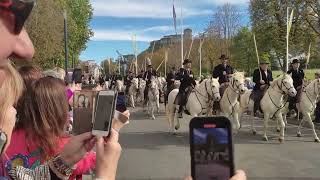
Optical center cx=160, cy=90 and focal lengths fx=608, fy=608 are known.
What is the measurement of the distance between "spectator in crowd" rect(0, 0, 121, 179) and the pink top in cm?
32

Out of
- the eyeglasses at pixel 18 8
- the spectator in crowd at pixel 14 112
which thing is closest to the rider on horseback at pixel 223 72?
the spectator in crowd at pixel 14 112

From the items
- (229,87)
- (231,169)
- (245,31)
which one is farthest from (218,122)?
(245,31)

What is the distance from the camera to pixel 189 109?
17.8 metres

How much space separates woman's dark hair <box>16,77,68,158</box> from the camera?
10.3 ft

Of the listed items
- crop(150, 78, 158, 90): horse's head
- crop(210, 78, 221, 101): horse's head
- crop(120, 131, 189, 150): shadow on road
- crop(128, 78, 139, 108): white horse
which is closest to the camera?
crop(120, 131, 189, 150): shadow on road

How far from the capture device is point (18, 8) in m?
1.31

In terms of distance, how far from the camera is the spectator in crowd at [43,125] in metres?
3.13

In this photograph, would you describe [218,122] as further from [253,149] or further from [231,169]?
[253,149]

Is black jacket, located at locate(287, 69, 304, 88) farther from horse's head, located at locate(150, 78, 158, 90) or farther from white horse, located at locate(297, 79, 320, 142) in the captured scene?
horse's head, located at locate(150, 78, 158, 90)

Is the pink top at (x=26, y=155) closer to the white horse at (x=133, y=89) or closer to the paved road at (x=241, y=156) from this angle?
the paved road at (x=241, y=156)

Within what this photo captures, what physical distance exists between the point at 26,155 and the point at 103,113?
40.5 inches

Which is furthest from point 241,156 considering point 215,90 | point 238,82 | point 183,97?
point 183,97

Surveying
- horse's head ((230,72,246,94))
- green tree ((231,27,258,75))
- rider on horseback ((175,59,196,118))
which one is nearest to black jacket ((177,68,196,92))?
rider on horseback ((175,59,196,118))

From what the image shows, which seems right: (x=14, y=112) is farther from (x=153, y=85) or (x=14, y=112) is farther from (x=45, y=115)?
(x=153, y=85)
